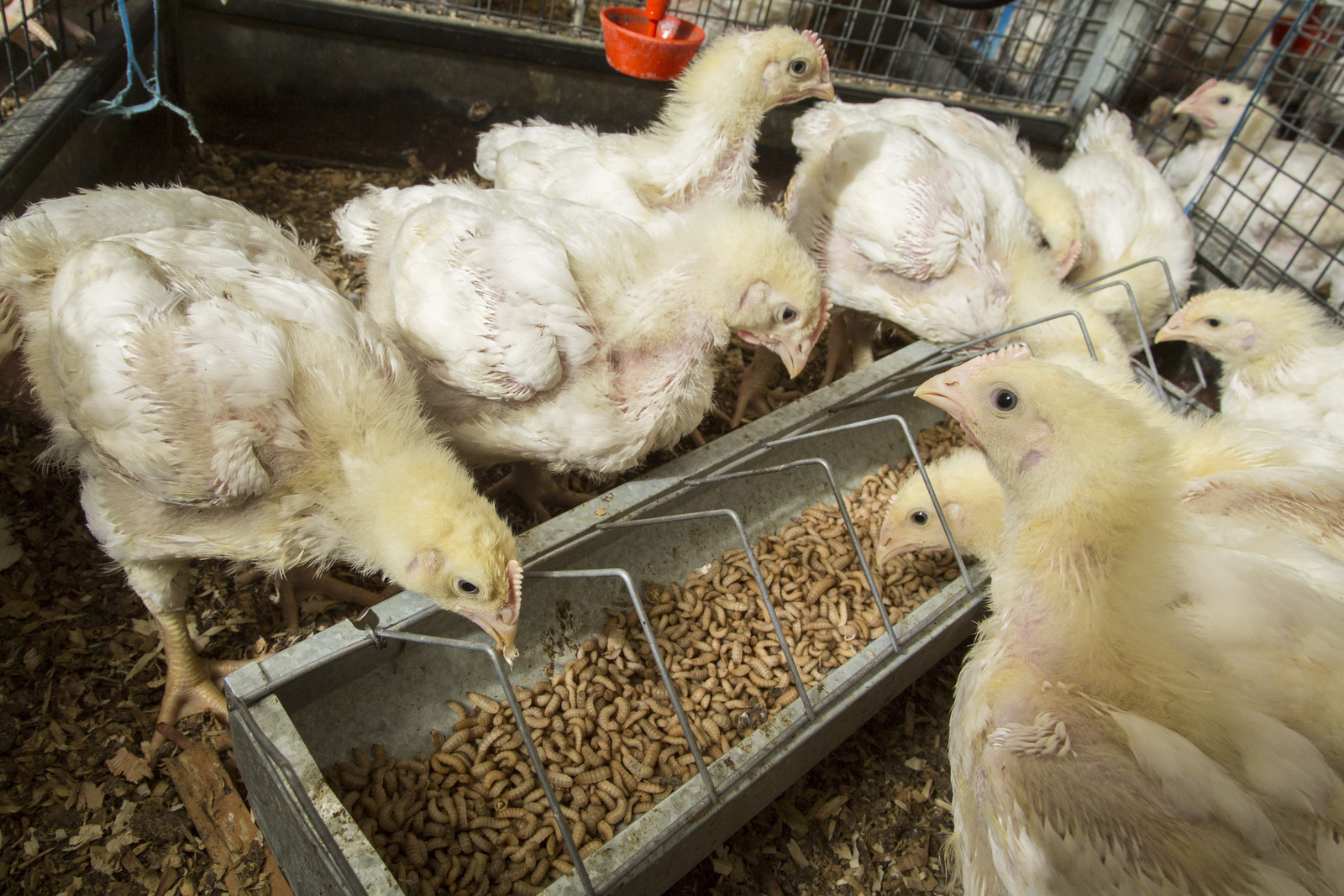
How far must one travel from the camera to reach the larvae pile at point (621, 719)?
5.82ft

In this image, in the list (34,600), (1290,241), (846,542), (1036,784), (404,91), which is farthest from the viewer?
(1290,241)

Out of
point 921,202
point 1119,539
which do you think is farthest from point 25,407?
point 921,202

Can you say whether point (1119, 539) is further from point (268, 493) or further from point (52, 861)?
point (52, 861)

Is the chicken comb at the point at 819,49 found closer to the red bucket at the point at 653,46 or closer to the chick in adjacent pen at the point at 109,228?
the red bucket at the point at 653,46

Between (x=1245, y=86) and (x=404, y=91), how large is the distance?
4.71 metres

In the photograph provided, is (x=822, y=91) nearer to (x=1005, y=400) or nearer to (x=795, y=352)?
(x=795, y=352)

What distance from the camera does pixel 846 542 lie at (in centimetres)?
274

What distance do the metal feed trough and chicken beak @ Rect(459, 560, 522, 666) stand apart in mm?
76

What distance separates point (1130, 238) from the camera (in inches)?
148

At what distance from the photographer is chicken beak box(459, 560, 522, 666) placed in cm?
169

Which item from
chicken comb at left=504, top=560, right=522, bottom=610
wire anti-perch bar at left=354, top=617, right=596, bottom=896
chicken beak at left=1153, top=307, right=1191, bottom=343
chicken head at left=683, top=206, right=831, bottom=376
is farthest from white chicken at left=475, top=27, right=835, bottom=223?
chicken beak at left=1153, top=307, right=1191, bottom=343

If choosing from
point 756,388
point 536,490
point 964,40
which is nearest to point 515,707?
point 536,490

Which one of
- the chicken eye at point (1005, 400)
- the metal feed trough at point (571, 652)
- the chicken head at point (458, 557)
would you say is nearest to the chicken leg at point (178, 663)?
the metal feed trough at point (571, 652)

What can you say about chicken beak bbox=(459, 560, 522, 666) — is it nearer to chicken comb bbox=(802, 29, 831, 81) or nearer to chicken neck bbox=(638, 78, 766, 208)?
chicken neck bbox=(638, 78, 766, 208)
